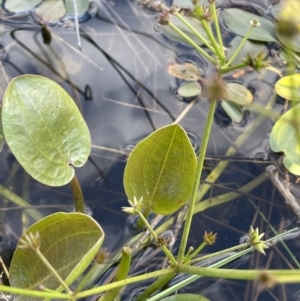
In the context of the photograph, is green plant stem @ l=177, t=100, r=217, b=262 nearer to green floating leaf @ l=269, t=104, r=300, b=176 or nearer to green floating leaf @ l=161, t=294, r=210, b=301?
green floating leaf @ l=161, t=294, r=210, b=301

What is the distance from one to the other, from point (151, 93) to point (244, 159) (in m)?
0.26

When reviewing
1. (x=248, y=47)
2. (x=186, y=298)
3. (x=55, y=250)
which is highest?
(x=248, y=47)

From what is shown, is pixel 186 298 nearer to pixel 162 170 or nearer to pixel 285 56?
pixel 162 170

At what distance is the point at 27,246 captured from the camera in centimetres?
52

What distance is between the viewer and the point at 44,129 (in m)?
→ 0.84

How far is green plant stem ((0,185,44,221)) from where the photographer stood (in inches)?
37.1

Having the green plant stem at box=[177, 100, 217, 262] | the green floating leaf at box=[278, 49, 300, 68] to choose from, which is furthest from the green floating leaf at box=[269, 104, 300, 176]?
the green plant stem at box=[177, 100, 217, 262]

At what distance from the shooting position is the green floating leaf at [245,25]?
3.73ft

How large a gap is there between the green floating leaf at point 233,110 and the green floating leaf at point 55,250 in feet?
1.52

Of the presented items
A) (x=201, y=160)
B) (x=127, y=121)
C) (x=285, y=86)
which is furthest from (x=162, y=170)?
(x=285, y=86)

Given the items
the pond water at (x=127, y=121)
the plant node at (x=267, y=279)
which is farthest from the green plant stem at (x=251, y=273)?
the pond water at (x=127, y=121)

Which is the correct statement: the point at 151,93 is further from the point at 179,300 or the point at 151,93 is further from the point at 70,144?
the point at 179,300

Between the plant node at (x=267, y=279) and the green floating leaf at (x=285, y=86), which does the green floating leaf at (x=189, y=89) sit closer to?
the green floating leaf at (x=285, y=86)

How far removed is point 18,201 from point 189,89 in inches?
17.0
